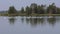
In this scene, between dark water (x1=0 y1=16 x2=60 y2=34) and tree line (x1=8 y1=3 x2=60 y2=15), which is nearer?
dark water (x1=0 y1=16 x2=60 y2=34)

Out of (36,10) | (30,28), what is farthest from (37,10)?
(30,28)

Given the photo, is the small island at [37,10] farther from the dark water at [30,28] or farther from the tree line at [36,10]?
the dark water at [30,28]

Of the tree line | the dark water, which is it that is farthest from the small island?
the dark water

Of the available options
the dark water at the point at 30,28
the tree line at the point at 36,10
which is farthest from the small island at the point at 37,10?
the dark water at the point at 30,28

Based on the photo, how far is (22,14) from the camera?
3477 inches

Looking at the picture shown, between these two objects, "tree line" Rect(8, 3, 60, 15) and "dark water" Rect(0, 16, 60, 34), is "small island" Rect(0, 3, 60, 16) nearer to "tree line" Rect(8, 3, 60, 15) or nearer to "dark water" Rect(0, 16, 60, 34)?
"tree line" Rect(8, 3, 60, 15)

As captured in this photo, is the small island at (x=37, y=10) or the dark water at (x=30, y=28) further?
the small island at (x=37, y=10)

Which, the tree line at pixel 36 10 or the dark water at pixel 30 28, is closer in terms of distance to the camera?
the dark water at pixel 30 28

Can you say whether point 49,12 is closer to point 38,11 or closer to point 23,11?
point 38,11

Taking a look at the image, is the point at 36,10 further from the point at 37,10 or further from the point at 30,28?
the point at 30,28

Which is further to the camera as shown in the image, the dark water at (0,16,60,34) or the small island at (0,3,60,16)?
the small island at (0,3,60,16)

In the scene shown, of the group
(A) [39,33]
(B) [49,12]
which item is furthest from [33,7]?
(A) [39,33]

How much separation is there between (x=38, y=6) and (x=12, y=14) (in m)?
10.8

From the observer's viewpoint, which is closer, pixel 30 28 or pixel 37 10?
pixel 30 28
